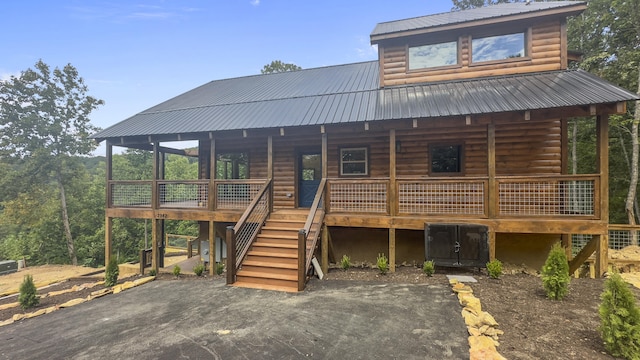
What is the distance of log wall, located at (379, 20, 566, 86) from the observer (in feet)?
26.7

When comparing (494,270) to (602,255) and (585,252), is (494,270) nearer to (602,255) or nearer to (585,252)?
(602,255)

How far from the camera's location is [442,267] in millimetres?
7328

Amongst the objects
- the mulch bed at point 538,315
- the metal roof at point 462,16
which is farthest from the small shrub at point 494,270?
the metal roof at point 462,16

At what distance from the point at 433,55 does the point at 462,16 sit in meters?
1.93

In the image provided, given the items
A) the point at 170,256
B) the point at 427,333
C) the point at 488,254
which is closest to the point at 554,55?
the point at 488,254

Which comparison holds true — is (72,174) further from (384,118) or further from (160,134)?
(384,118)

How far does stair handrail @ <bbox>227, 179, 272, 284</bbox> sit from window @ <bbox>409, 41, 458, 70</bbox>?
6265 mm

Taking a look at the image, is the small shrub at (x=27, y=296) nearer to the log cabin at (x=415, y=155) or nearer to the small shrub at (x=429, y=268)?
the log cabin at (x=415, y=155)

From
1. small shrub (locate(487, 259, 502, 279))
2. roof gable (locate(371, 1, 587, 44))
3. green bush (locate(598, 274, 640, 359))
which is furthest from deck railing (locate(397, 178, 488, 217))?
roof gable (locate(371, 1, 587, 44))

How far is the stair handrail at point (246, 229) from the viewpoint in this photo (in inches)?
263

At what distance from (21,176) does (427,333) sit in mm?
28851

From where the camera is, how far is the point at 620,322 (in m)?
3.32

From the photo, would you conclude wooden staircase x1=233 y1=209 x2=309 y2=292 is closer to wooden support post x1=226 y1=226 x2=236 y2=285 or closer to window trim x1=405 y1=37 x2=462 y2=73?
wooden support post x1=226 y1=226 x2=236 y2=285

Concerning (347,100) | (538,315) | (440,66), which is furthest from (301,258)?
(440,66)
